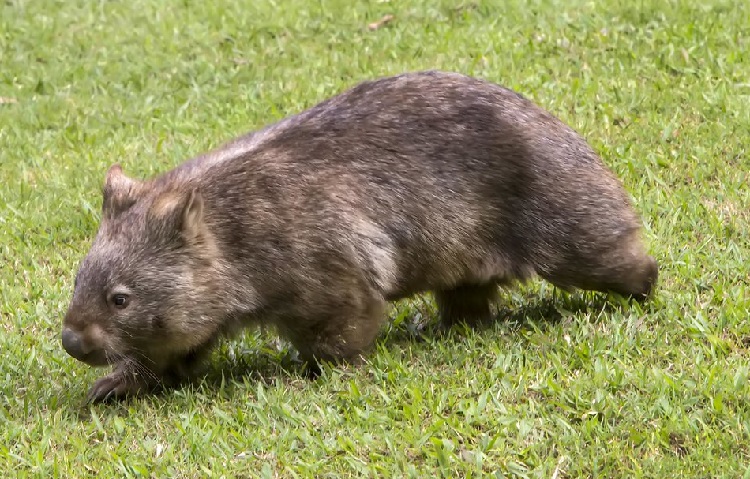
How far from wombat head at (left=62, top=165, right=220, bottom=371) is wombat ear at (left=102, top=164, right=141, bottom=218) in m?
0.03

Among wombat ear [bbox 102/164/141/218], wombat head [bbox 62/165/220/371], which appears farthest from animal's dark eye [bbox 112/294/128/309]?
wombat ear [bbox 102/164/141/218]

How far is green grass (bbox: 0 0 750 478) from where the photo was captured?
4.78 meters

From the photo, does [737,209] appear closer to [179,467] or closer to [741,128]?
[741,128]

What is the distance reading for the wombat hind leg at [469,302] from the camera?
19.4 ft

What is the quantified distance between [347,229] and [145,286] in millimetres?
885

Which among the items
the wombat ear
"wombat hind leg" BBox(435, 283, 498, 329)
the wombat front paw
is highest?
the wombat ear

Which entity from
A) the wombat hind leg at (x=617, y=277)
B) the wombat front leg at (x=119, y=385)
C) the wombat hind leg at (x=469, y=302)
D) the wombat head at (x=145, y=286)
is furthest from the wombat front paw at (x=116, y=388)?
the wombat hind leg at (x=617, y=277)

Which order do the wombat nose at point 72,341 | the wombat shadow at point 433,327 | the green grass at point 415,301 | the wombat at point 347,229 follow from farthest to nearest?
1. the wombat shadow at point 433,327
2. the wombat at point 347,229
3. the wombat nose at point 72,341
4. the green grass at point 415,301

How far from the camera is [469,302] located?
234 inches

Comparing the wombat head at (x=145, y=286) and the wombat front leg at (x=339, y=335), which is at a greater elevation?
the wombat head at (x=145, y=286)

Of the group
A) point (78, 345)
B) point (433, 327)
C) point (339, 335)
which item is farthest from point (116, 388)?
point (433, 327)

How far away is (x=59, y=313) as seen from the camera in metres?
6.41

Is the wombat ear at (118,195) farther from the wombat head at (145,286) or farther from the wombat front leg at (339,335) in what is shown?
the wombat front leg at (339,335)

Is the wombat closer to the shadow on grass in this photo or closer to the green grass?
the shadow on grass
